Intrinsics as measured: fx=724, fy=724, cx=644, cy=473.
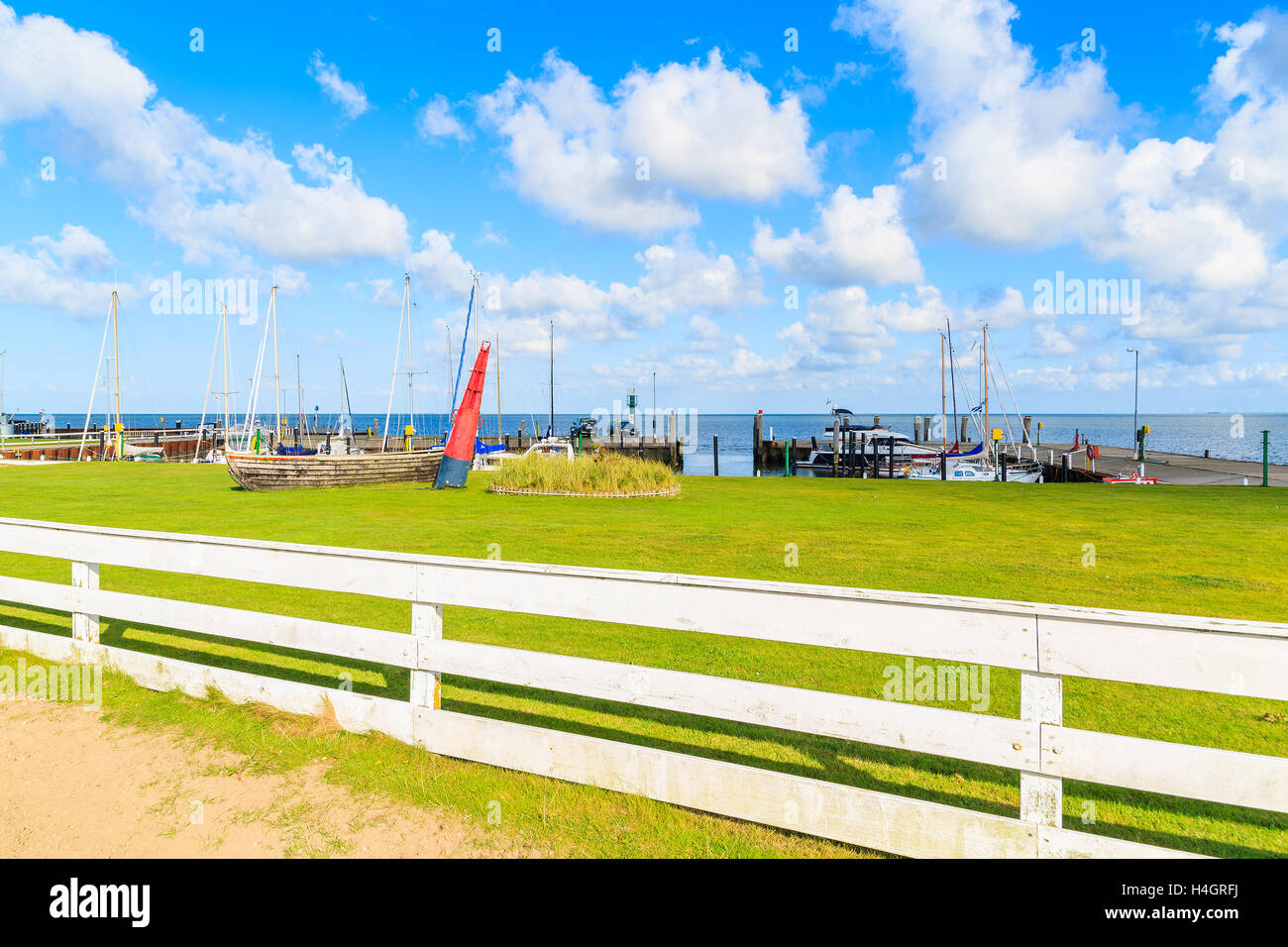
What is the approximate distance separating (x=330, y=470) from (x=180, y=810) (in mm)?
21342

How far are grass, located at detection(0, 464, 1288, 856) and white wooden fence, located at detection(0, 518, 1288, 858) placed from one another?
19 centimetres

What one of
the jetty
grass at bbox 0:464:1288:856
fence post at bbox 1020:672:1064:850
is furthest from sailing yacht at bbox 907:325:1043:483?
fence post at bbox 1020:672:1064:850

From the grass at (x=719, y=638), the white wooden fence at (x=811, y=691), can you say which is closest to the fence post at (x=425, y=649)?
the white wooden fence at (x=811, y=691)

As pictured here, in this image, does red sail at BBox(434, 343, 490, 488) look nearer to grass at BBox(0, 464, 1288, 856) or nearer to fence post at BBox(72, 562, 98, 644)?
grass at BBox(0, 464, 1288, 856)

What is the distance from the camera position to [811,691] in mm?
3514

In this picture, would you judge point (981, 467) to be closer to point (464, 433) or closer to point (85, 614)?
point (464, 433)

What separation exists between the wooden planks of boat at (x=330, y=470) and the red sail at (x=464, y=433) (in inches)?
84.5

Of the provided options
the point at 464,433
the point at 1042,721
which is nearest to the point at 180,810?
the point at 1042,721

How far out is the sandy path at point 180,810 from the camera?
3.57 meters

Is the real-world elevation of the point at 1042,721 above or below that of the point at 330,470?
below

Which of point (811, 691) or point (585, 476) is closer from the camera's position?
point (811, 691)
